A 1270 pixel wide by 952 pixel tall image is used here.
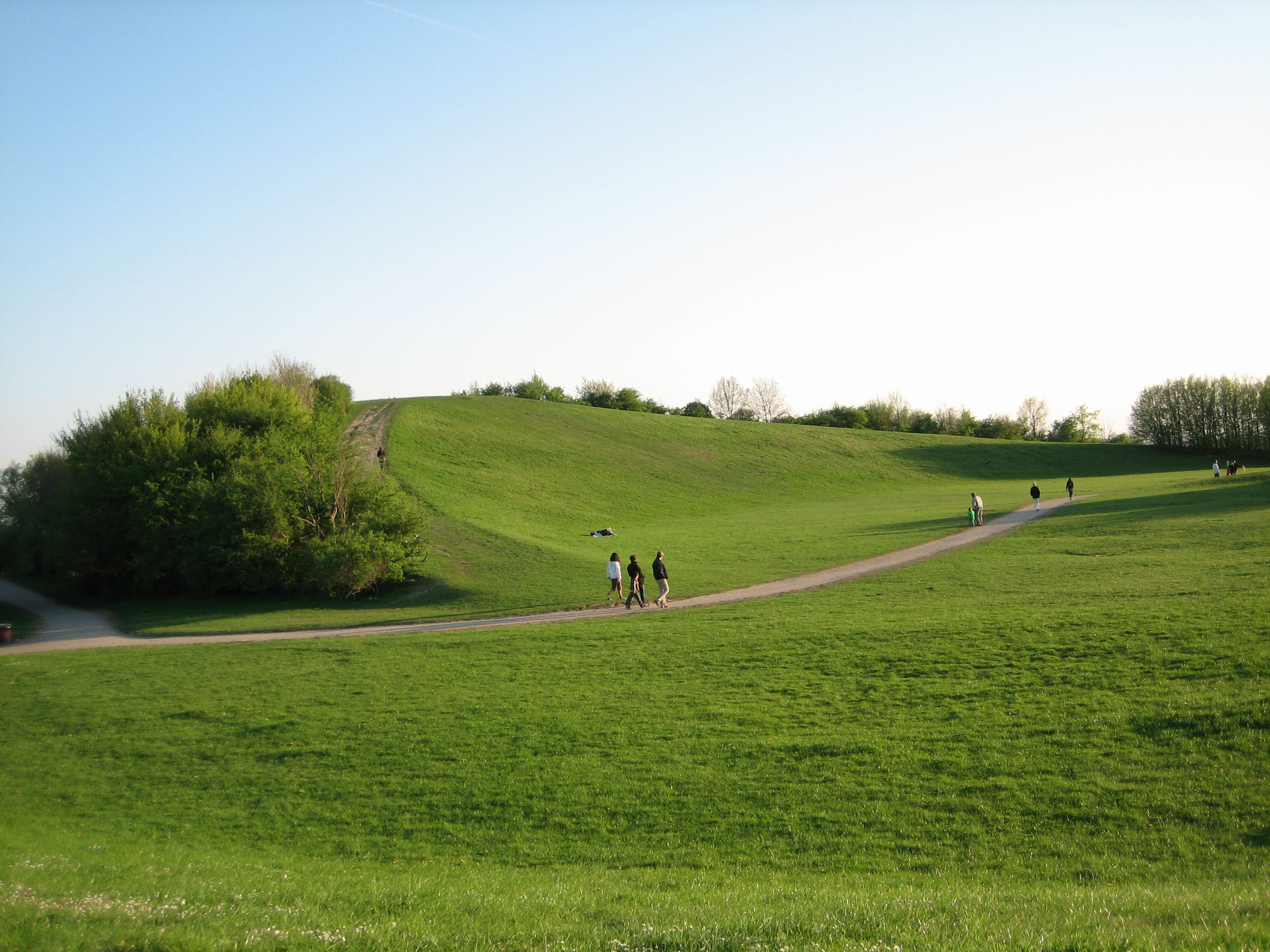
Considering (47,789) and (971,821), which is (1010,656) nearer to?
(971,821)

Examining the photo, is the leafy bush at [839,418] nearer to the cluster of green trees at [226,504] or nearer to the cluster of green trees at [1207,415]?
the cluster of green trees at [1207,415]

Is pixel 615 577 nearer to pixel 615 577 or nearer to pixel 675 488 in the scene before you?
pixel 615 577

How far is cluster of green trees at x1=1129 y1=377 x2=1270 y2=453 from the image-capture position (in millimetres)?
102250

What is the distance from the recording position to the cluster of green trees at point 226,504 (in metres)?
38.8

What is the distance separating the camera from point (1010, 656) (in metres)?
18.1

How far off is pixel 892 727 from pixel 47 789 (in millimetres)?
16530

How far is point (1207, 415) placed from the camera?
346 feet

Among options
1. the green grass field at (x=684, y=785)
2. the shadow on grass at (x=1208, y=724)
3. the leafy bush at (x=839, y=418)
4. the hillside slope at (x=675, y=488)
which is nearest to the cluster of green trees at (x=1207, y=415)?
the hillside slope at (x=675, y=488)

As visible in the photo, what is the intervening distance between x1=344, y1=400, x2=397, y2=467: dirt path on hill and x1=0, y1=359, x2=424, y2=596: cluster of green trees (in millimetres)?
9923

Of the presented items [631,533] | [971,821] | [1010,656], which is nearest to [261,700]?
[971,821]

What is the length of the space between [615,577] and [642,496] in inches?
1487

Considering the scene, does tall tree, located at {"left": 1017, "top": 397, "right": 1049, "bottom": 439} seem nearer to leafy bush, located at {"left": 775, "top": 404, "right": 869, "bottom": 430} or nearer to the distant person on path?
leafy bush, located at {"left": 775, "top": 404, "right": 869, "bottom": 430}

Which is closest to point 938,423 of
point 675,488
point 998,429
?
point 998,429

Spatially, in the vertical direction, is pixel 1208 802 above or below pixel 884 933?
below
